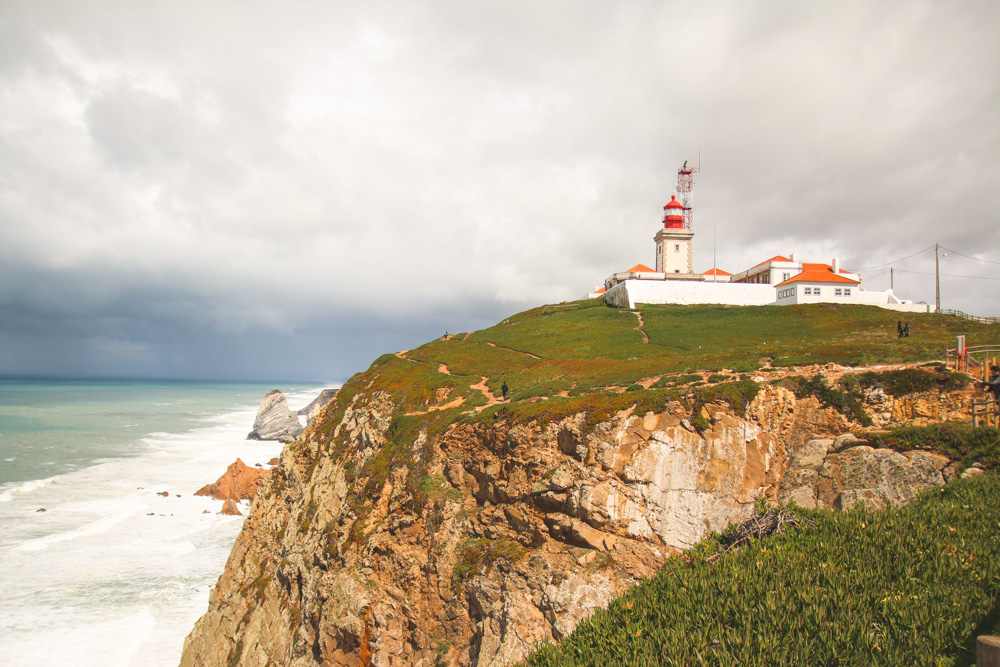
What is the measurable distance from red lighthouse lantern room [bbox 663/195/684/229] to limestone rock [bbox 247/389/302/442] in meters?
69.2

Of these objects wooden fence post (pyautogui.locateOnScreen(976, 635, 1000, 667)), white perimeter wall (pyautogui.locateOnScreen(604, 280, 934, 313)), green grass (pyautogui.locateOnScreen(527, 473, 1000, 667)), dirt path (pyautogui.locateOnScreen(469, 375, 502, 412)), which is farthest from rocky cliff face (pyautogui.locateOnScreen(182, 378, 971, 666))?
white perimeter wall (pyautogui.locateOnScreen(604, 280, 934, 313))

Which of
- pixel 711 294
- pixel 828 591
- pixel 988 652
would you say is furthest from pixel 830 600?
pixel 711 294

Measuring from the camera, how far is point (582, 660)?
8.57m

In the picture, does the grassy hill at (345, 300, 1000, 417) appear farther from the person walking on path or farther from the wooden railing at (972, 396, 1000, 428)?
the wooden railing at (972, 396, 1000, 428)

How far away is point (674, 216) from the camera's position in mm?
71312

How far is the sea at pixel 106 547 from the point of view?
23.7 metres

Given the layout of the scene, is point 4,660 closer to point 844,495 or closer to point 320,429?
point 320,429

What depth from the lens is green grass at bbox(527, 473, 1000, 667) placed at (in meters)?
6.62

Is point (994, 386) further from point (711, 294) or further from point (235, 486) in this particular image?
point (235, 486)

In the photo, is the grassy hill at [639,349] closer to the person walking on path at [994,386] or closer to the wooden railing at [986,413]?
the person walking on path at [994,386]

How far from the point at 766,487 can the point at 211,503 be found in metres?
46.3

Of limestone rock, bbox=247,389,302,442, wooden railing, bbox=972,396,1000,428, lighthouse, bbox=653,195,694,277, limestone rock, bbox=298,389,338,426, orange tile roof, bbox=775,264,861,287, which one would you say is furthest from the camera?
limestone rock, bbox=298,389,338,426

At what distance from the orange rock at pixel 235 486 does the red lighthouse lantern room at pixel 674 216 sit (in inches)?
2439

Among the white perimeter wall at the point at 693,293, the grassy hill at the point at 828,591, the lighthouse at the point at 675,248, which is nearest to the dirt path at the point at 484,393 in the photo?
the grassy hill at the point at 828,591
